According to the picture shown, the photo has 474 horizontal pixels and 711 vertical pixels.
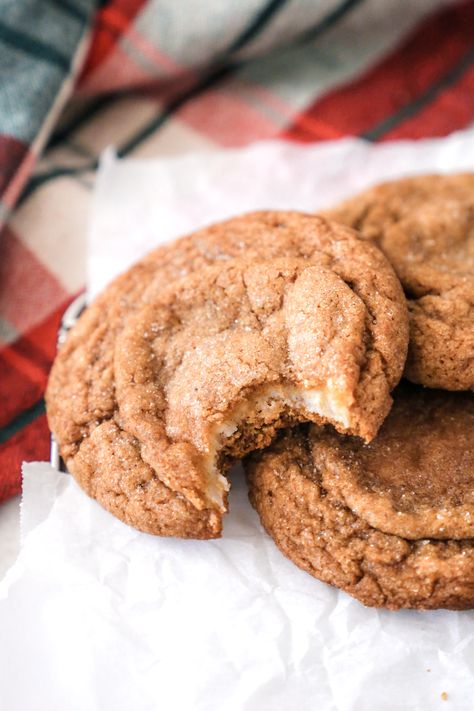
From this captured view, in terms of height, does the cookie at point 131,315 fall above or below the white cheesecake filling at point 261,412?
above

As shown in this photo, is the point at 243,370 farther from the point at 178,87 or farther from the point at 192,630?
the point at 178,87

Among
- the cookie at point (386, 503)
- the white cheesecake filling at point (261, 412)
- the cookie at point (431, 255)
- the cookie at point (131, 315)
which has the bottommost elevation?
the cookie at point (386, 503)

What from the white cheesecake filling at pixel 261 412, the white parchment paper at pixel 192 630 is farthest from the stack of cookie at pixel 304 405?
the white parchment paper at pixel 192 630

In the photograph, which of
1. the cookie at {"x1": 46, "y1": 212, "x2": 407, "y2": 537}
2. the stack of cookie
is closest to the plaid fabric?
the cookie at {"x1": 46, "y1": 212, "x2": 407, "y2": 537}

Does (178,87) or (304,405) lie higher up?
(178,87)

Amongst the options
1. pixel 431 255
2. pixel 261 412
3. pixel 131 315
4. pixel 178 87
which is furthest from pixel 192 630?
pixel 178 87

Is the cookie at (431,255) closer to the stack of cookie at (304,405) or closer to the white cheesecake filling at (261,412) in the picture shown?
the stack of cookie at (304,405)
